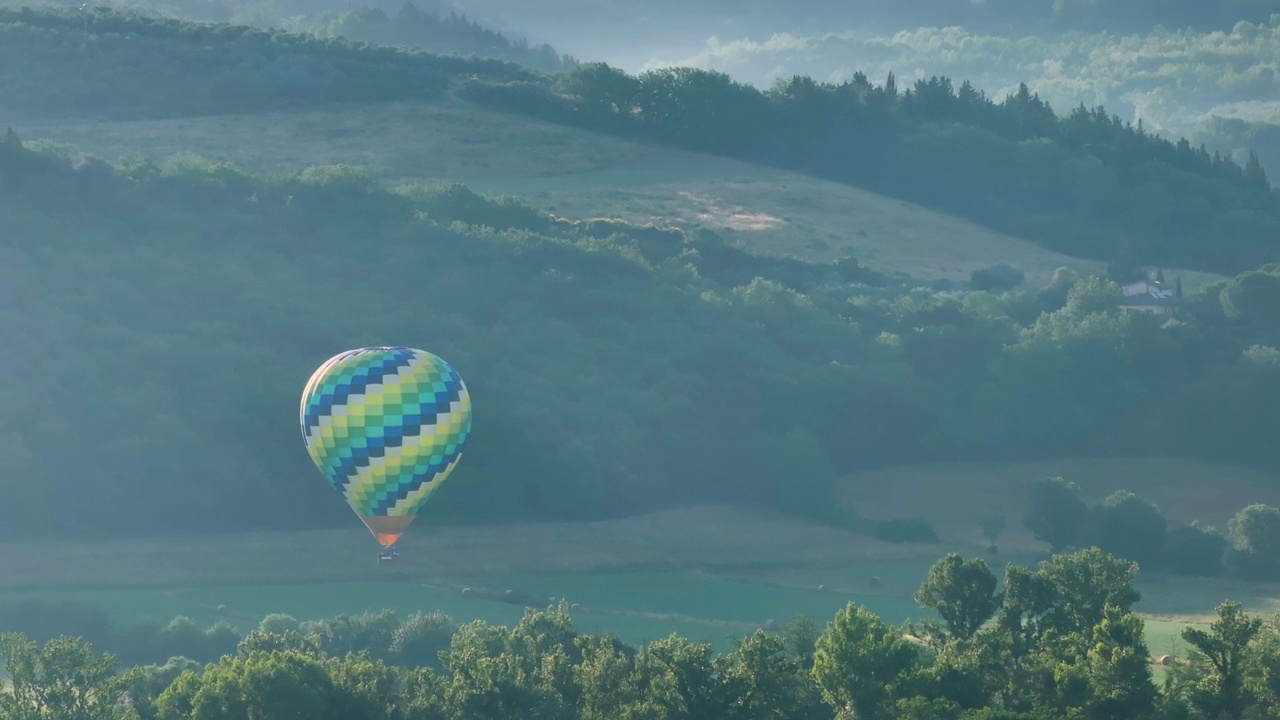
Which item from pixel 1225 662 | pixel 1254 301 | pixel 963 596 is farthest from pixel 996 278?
pixel 1225 662

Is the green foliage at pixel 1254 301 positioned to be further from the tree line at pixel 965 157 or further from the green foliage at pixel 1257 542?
the green foliage at pixel 1257 542

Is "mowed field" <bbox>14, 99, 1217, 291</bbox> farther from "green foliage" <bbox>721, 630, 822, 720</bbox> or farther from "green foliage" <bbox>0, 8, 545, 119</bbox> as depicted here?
"green foliage" <bbox>721, 630, 822, 720</bbox>

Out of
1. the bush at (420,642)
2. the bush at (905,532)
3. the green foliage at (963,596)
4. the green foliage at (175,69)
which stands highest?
the green foliage at (175,69)

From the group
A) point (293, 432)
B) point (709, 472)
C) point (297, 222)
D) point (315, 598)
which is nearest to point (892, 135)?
point (297, 222)

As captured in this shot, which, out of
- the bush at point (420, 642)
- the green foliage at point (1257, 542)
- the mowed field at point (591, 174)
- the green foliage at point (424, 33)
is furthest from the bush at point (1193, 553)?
the green foliage at point (424, 33)

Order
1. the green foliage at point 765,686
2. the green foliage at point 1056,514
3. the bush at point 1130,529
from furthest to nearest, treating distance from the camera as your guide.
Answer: the green foliage at point 1056,514 → the bush at point 1130,529 → the green foliage at point 765,686

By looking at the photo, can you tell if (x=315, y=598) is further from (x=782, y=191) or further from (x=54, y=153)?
(x=782, y=191)

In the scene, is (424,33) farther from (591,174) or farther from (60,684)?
(60,684)
